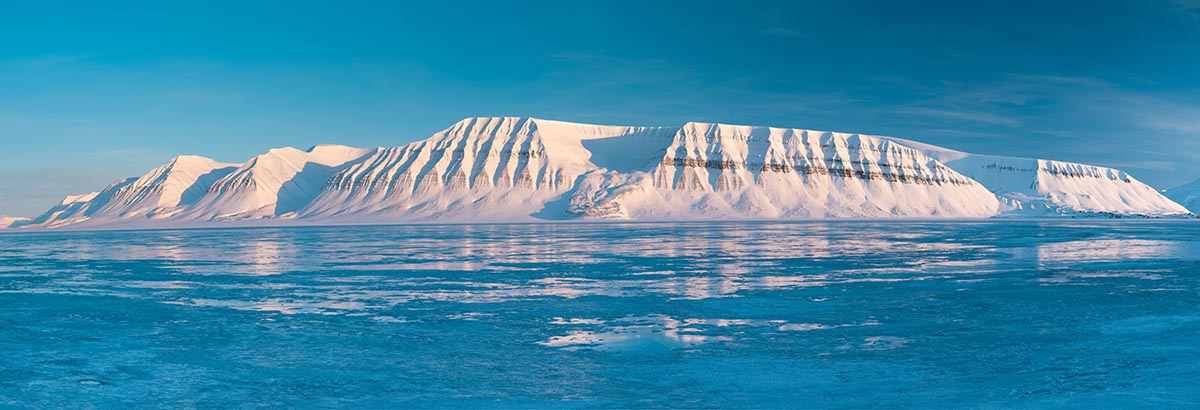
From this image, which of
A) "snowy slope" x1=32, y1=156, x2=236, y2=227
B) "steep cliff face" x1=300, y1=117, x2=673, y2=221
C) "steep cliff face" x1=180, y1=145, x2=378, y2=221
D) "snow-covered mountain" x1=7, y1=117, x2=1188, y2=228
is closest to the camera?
"steep cliff face" x1=300, y1=117, x2=673, y2=221

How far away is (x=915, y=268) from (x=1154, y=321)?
13.7 m

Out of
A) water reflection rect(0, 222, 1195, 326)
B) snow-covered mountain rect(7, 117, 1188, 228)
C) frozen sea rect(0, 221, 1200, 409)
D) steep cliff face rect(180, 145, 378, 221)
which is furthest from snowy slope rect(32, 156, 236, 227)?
frozen sea rect(0, 221, 1200, 409)

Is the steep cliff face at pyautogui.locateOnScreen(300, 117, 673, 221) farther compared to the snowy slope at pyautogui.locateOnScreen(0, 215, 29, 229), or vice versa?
the snowy slope at pyautogui.locateOnScreen(0, 215, 29, 229)

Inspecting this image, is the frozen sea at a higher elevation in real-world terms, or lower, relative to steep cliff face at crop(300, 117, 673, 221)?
lower

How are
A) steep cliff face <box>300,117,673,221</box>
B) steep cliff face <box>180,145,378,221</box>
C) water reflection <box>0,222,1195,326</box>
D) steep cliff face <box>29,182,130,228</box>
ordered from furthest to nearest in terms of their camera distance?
steep cliff face <box>29,182,130,228</box> → steep cliff face <box>180,145,378,221</box> → steep cliff face <box>300,117,673,221</box> → water reflection <box>0,222,1195,326</box>

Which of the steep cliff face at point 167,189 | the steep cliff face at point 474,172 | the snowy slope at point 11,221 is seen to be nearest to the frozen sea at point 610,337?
the steep cliff face at point 474,172

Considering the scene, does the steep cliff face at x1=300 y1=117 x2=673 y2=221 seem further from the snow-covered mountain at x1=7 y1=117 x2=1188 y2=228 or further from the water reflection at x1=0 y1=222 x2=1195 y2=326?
the water reflection at x1=0 y1=222 x2=1195 y2=326

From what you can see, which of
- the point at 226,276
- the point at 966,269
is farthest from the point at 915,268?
the point at 226,276

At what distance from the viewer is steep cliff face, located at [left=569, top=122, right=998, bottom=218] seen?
459 feet

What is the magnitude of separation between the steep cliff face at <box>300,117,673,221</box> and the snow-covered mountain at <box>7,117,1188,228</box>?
0.35 metres

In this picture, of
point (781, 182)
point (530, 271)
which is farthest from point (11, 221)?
point (530, 271)

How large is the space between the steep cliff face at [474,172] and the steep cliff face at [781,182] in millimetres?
9558

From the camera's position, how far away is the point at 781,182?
6107 inches

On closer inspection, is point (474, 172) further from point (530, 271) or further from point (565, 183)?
point (530, 271)
